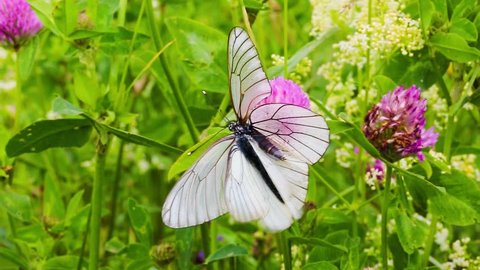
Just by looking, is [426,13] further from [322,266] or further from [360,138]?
[322,266]

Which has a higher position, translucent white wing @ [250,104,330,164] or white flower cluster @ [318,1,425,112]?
white flower cluster @ [318,1,425,112]

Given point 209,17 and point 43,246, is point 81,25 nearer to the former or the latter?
point 43,246

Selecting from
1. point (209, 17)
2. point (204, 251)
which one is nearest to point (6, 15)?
point (204, 251)

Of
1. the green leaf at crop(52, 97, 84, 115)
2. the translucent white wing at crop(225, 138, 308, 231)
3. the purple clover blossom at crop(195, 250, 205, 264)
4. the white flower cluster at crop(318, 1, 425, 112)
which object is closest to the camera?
the translucent white wing at crop(225, 138, 308, 231)

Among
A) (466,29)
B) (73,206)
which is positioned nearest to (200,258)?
(73,206)

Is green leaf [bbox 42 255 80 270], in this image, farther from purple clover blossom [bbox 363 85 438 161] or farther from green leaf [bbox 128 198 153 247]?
purple clover blossom [bbox 363 85 438 161]

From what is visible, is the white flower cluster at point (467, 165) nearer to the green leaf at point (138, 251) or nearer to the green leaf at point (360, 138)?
the green leaf at point (360, 138)

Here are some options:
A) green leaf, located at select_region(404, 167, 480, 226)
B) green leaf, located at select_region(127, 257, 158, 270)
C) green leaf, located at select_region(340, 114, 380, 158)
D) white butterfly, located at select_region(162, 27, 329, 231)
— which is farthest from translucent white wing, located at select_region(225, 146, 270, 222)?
green leaf, located at select_region(127, 257, 158, 270)
